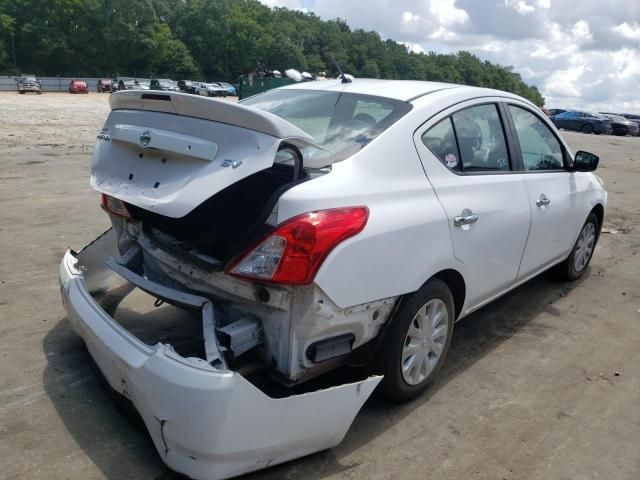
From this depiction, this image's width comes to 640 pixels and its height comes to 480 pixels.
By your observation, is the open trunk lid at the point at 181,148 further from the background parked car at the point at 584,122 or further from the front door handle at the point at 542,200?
the background parked car at the point at 584,122

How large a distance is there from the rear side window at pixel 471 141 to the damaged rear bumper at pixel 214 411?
55.1 inches

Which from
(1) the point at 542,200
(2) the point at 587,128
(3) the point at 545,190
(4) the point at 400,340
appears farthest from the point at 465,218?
(2) the point at 587,128

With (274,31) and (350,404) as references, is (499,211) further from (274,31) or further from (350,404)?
(274,31)

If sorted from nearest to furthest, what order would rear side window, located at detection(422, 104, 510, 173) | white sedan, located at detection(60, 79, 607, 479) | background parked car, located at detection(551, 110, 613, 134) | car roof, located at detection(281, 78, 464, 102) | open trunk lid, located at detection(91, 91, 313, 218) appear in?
white sedan, located at detection(60, 79, 607, 479)
open trunk lid, located at detection(91, 91, 313, 218)
rear side window, located at detection(422, 104, 510, 173)
car roof, located at detection(281, 78, 464, 102)
background parked car, located at detection(551, 110, 613, 134)

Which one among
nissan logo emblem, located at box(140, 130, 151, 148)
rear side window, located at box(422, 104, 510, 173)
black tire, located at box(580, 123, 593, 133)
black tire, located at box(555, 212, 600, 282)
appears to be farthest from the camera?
black tire, located at box(580, 123, 593, 133)

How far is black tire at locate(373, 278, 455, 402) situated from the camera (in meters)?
2.86

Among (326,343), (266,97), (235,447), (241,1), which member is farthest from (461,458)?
(241,1)

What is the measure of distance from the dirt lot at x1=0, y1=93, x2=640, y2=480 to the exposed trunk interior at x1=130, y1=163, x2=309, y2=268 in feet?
3.20

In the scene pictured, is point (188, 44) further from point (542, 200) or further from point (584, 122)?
point (542, 200)

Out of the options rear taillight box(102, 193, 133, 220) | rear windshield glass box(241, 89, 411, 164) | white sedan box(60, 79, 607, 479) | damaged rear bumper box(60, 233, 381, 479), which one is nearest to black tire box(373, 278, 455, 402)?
white sedan box(60, 79, 607, 479)

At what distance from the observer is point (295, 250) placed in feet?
7.98

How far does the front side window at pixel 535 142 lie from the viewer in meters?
4.10

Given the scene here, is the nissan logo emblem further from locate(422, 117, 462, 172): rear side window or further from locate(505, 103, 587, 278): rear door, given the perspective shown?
locate(505, 103, 587, 278): rear door

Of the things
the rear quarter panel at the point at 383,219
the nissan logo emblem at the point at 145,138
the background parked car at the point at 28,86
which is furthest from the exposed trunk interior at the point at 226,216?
the background parked car at the point at 28,86
